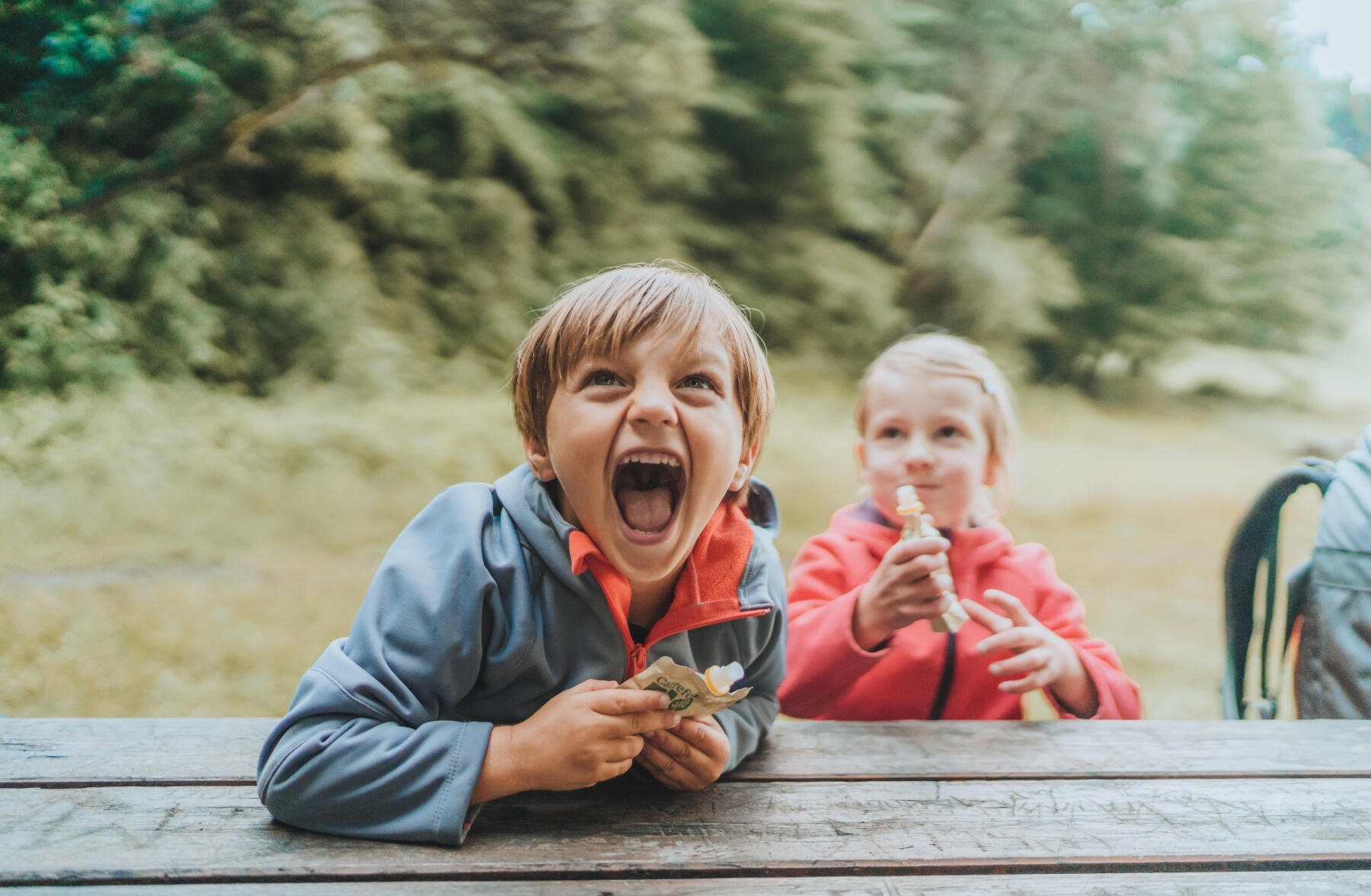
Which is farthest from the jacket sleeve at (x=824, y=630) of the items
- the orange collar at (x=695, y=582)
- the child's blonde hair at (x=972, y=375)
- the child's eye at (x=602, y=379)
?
the child's eye at (x=602, y=379)

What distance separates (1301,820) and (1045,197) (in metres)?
5.22

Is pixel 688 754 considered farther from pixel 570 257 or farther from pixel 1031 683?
pixel 570 257

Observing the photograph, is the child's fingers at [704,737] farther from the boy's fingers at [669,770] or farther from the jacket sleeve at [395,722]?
the jacket sleeve at [395,722]

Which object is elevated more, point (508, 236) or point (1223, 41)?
point (1223, 41)

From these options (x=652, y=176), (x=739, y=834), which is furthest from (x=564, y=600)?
(x=652, y=176)

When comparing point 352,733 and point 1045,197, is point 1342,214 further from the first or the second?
point 352,733

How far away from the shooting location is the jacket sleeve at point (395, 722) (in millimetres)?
984

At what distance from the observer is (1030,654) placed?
55.3 inches

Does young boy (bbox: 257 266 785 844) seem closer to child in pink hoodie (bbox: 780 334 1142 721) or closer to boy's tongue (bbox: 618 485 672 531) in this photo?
boy's tongue (bbox: 618 485 672 531)

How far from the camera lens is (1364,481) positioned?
1.64 m

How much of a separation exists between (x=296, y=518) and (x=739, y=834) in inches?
157

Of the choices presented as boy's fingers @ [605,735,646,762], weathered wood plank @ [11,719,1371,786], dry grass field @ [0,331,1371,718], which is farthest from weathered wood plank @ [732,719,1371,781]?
dry grass field @ [0,331,1371,718]

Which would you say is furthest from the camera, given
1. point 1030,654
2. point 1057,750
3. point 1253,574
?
point 1253,574

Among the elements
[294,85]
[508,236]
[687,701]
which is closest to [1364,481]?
[687,701]
